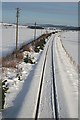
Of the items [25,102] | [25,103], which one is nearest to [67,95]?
[25,102]

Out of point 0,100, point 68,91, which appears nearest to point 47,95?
point 68,91

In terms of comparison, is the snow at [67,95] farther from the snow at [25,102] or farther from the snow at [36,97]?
the snow at [25,102]

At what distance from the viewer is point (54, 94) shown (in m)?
14.1

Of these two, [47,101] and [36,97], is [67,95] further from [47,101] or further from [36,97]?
[47,101]

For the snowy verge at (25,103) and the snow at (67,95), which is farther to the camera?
the snow at (67,95)

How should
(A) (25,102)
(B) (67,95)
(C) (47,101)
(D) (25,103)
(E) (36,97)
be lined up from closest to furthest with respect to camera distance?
(D) (25,103) → (A) (25,102) → (C) (47,101) → (E) (36,97) → (B) (67,95)

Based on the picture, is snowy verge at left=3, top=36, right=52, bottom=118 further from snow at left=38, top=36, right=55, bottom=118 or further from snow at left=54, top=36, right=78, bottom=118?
snow at left=54, top=36, right=78, bottom=118

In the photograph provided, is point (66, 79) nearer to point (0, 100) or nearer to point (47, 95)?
point (47, 95)

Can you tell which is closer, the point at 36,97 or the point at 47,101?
the point at 47,101

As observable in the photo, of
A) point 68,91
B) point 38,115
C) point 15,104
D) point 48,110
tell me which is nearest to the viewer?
point 38,115

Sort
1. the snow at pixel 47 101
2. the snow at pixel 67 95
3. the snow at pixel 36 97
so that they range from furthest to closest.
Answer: the snow at pixel 67 95, the snow at pixel 36 97, the snow at pixel 47 101

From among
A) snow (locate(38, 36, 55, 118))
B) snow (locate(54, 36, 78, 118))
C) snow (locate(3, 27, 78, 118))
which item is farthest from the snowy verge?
snow (locate(54, 36, 78, 118))

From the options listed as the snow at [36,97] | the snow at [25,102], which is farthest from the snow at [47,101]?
the snow at [25,102]

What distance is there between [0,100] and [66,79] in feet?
25.6
